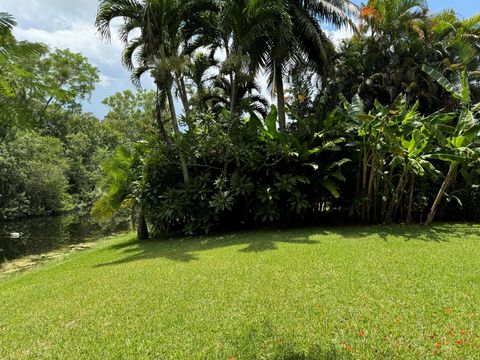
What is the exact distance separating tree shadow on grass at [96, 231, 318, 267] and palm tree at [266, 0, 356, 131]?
476 centimetres

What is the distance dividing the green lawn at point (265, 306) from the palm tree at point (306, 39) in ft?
23.6

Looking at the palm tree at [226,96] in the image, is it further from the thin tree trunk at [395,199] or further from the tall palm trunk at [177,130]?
the thin tree trunk at [395,199]

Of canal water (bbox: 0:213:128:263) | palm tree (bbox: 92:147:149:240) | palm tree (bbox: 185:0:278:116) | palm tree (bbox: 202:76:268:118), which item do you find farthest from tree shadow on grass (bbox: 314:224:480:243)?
canal water (bbox: 0:213:128:263)

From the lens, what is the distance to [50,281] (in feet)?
22.1

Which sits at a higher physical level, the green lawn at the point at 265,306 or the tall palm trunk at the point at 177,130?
the tall palm trunk at the point at 177,130

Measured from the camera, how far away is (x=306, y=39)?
12516mm

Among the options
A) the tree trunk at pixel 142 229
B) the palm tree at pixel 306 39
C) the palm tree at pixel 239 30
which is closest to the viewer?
the palm tree at pixel 239 30

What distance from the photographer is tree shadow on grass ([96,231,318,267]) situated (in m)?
7.61

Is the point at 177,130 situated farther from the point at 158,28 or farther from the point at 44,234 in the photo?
the point at 44,234

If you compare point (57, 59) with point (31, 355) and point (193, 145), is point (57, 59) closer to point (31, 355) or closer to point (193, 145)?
point (193, 145)

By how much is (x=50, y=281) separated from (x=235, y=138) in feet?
20.2

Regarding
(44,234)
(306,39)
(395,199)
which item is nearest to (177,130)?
(306,39)

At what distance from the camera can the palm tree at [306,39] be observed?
1192cm

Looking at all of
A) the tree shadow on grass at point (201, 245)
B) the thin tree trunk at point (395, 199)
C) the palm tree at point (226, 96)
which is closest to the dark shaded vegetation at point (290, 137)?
the thin tree trunk at point (395, 199)
